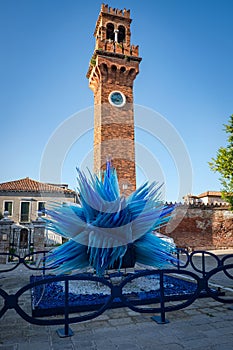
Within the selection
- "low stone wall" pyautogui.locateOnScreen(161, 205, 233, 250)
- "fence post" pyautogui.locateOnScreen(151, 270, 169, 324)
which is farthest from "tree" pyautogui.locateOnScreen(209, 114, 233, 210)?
"fence post" pyautogui.locateOnScreen(151, 270, 169, 324)

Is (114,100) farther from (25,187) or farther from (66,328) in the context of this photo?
(66,328)

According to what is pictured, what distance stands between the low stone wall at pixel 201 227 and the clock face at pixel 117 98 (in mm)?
8774

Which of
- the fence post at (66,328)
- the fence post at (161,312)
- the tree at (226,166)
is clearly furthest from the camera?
the tree at (226,166)

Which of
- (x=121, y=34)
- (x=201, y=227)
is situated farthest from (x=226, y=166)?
(x=121, y=34)

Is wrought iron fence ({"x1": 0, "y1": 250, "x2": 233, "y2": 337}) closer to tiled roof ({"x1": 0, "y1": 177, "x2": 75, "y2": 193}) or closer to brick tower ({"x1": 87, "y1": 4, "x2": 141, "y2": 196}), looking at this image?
brick tower ({"x1": 87, "y1": 4, "x2": 141, "y2": 196})

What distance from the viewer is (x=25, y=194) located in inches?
958

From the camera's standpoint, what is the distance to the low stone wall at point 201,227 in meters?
17.7

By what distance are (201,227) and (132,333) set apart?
54.1 feet

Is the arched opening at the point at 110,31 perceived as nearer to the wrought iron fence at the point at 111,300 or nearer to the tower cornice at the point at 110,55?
the tower cornice at the point at 110,55

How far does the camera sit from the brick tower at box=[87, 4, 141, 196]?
17969 millimetres

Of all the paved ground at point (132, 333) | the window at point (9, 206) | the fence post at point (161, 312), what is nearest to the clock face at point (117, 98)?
the window at point (9, 206)

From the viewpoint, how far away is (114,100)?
61.5 feet

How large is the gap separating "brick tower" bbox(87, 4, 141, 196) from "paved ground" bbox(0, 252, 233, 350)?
1392 centimetres

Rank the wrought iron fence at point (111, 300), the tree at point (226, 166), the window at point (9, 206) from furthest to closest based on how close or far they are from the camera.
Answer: the window at point (9, 206) → the tree at point (226, 166) → the wrought iron fence at point (111, 300)
